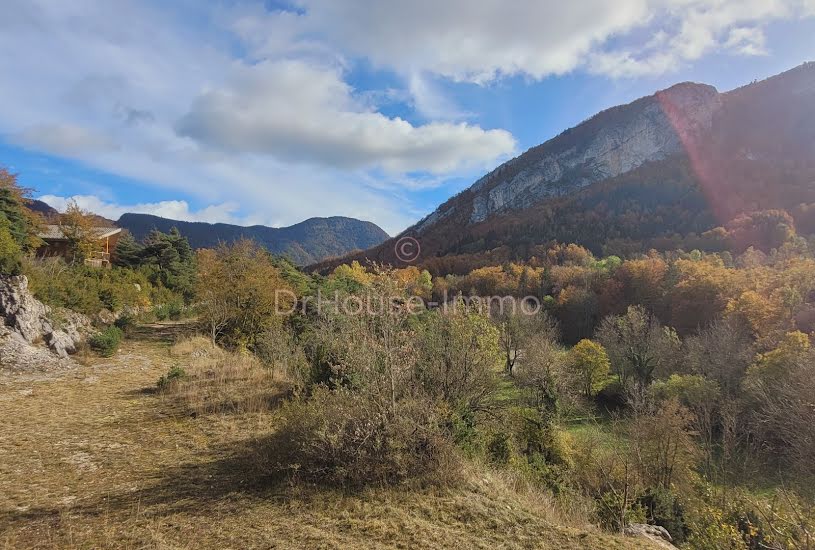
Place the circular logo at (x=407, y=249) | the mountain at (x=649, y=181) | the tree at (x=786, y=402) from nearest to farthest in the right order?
the tree at (x=786, y=402) → the mountain at (x=649, y=181) → the circular logo at (x=407, y=249)

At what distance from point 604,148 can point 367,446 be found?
167m

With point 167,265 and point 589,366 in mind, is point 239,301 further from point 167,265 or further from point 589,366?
point 589,366

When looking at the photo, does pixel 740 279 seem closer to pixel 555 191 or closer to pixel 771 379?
pixel 771 379

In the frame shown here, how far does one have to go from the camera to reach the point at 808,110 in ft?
365

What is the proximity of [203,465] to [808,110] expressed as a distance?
540ft

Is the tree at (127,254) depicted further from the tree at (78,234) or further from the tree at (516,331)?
the tree at (516,331)

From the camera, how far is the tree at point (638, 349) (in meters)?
30.2

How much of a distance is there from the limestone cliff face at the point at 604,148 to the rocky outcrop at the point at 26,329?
14720cm

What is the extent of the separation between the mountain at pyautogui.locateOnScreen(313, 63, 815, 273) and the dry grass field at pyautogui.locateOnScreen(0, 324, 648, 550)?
232 ft

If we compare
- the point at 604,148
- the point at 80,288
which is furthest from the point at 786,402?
the point at 604,148

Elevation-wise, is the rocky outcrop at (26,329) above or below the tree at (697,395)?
A: above

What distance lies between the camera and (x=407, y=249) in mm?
120750

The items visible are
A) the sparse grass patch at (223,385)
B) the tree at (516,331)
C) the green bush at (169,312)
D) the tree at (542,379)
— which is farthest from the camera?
the tree at (516,331)

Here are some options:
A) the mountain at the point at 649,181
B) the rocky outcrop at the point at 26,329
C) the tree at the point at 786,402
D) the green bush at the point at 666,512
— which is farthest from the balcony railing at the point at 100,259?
the mountain at the point at 649,181
